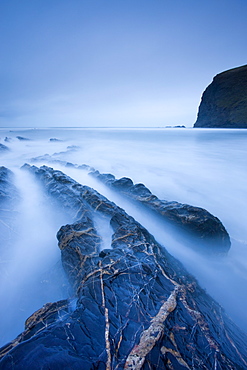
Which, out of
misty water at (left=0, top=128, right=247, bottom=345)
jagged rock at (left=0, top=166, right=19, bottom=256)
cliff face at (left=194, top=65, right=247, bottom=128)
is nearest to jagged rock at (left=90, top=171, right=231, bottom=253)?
misty water at (left=0, top=128, right=247, bottom=345)

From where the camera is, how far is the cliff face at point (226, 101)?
160 ft

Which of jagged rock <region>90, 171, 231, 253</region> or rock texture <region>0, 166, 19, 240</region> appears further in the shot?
rock texture <region>0, 166, 19, 240</region>

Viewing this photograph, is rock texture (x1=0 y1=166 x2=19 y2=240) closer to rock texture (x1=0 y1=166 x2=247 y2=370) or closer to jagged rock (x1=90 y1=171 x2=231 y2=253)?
rock texture (x1=0 y1=166 x2=247 y2=370)

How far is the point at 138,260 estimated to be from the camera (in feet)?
8.57

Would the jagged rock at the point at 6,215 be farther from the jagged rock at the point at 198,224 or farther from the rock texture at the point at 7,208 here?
A: the jagged rock at the point at 198,224

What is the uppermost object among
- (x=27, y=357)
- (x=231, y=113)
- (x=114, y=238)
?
(x=231, y=113)

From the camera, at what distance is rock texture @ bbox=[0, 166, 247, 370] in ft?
4.59

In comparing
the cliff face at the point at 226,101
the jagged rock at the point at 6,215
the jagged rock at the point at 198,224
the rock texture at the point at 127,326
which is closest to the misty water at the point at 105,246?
the jagged rock at the point at 6,215

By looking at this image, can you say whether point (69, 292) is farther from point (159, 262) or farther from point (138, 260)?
point (159, 262)

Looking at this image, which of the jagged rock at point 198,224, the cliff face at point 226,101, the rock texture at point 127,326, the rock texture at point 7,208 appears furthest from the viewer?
the cliff face at point 226,101

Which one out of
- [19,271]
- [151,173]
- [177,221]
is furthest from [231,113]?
[19,271]

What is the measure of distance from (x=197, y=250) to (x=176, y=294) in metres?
2.15

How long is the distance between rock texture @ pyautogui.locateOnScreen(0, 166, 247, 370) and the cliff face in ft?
196

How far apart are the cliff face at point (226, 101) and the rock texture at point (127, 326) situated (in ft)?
196
